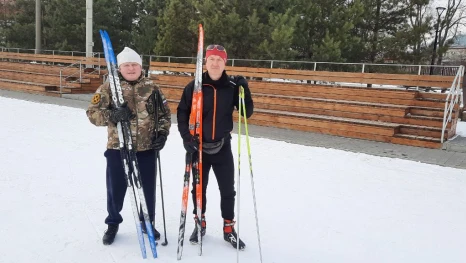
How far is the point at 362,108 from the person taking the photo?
882cm

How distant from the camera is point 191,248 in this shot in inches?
→ 126

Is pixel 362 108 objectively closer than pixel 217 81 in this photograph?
No

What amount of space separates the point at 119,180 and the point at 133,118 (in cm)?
55

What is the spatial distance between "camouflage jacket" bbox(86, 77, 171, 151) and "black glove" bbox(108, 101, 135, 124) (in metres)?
0.08

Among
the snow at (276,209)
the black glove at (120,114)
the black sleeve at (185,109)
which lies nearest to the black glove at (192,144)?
the black sleeve at (185,109)

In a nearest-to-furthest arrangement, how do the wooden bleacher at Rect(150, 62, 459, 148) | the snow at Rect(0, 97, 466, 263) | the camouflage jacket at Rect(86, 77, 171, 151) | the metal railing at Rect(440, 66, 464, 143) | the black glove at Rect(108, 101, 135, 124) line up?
the black glove at Rect(108, 101, 135, 124) < the camouflage jacket at Rect(86, 77, 171, 151) < the snow at Rect(0, 97, 466, 263) < the metal railing at Rect(440, 66, 464, 143) < the wooden bleacher at Rect(150, 62, 459, 148)

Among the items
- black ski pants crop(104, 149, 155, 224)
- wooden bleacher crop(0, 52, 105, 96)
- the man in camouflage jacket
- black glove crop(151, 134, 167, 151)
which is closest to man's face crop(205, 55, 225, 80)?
the man in camouflage jacket

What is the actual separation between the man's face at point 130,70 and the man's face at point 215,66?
0.57 meters

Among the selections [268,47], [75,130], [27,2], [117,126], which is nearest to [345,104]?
[268,47]

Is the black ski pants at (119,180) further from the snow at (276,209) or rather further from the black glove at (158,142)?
the snow at (276,209)

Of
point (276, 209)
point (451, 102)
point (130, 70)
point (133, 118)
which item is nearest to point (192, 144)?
point (133, 118)

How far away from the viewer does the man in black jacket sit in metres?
2.95

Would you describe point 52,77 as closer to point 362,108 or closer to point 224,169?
point 362,108

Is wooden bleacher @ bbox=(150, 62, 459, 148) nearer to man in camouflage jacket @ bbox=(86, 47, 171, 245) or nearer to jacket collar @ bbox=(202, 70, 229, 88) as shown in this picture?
jacket collar @ bbox=(202, 70, 229, 88)
